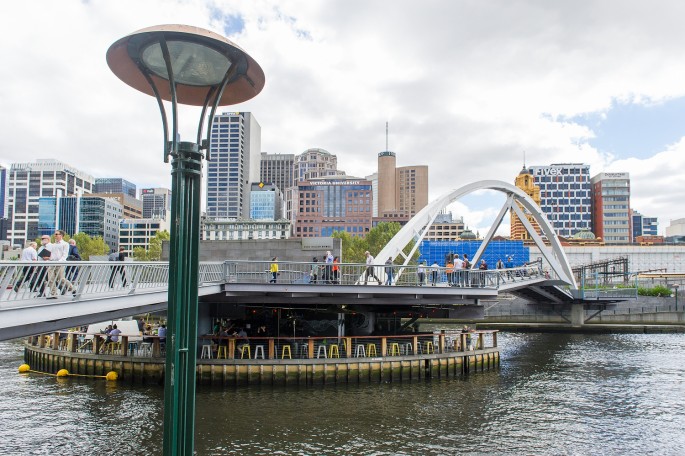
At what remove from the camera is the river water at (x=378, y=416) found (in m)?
20.8

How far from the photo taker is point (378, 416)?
25.2 m

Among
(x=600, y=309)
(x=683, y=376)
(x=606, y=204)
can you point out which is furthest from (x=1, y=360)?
(x=606, y=204)

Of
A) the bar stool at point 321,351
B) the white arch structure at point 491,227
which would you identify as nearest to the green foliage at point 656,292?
the white arch structure at point 491,227

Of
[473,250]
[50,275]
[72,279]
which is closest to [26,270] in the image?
[50,275]

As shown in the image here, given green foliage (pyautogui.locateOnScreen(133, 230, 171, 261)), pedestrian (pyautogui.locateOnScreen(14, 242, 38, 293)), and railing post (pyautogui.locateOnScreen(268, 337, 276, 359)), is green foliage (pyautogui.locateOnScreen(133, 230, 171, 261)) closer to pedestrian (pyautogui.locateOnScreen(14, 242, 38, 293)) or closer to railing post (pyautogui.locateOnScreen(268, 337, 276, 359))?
railing post (pyautogui.locateOnScreen(268, 337, 276, 359))

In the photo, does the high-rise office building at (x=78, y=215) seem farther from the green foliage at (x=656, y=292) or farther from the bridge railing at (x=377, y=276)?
the bridge railing at (x=377, y=276)

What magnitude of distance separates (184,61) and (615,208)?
206 meters

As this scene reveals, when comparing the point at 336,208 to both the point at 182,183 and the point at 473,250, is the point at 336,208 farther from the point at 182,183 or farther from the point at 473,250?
the point at 182,183

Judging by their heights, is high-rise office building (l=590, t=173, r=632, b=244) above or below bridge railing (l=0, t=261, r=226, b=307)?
above

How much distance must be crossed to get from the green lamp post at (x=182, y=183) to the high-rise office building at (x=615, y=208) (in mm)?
201290

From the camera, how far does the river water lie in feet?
68.3

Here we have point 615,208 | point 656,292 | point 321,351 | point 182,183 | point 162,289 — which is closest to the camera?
point 182,183

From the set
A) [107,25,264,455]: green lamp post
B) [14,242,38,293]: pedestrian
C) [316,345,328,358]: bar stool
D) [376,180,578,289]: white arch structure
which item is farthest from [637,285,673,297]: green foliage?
[107,25,264,455]: green lamp post

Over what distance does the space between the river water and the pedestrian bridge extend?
4.87 metres
